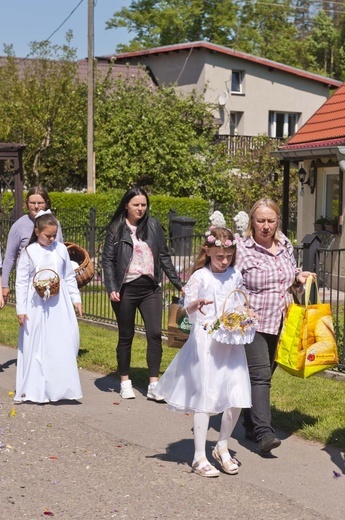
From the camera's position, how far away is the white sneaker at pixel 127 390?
27.4ft

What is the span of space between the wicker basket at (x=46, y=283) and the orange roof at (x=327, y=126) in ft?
38.6

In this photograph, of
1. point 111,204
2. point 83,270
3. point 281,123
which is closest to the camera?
point 83,270

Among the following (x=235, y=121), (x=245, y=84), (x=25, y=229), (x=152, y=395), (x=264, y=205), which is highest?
(x=245, y=84)

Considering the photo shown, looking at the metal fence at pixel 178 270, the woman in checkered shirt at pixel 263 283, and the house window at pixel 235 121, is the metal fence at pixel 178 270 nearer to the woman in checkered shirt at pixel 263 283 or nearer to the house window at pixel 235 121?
the woman in checkered shirt at pixel 263 283

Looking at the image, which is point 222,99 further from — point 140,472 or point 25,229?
point 140,472

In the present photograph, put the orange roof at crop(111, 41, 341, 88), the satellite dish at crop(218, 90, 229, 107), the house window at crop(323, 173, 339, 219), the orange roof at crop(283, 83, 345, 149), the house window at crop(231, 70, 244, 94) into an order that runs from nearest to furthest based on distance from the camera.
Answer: the orange roof at crop(283, 83, 345, 149)
the house window at crop(323, 173, 339, 219)
the satellite dish at crop(218, 90, 229, 107)
the orange roof at crop(111, 41, 341, 88)
the house window at crop(231, 70, 244, 94)

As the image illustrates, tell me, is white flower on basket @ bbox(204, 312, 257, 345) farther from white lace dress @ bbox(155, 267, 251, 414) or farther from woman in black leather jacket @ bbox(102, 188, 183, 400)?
woman in black leather jacket @ bbox(102, 188, 183, 400)

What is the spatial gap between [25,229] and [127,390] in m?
2.10

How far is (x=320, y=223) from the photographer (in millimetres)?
20469

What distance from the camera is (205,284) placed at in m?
6.20

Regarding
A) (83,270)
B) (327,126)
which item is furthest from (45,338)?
(327,126)

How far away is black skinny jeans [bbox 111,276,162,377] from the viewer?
331 inches

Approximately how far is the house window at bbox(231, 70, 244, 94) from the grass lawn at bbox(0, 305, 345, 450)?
32.0m

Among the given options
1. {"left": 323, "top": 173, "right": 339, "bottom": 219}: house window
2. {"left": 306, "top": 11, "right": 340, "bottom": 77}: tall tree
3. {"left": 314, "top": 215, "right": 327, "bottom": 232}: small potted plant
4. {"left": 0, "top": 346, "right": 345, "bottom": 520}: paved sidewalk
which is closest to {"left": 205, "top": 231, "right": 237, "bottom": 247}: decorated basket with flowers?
{"left": 0, "top": 346, "right": 345, "bottom": 520}: paved sidewalk
